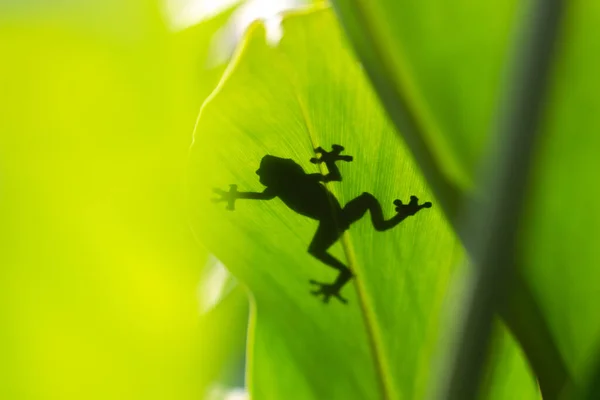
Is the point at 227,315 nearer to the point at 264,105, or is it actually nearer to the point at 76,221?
the point at 76,221

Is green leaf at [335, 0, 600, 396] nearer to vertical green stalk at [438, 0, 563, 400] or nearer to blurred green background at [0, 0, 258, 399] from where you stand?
vertical green stalk at [438, 0, 563, 400]

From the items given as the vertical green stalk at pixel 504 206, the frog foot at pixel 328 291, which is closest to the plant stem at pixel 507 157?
the vertical green stalk at pixel 504 206

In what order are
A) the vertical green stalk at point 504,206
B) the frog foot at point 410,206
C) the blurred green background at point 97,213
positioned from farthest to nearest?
the blurred green background at point 97,213, the frog foot at point 410,206, the vertical green stalk at point 504,206

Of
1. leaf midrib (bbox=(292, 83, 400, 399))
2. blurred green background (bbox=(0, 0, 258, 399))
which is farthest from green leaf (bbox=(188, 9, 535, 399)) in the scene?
blurred green background (bbox=(0, 0, 258, 399))

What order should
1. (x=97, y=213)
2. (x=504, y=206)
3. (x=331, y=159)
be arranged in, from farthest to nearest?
(x=97, y=213) → (x=331, y=159) → (x=504, y=206)

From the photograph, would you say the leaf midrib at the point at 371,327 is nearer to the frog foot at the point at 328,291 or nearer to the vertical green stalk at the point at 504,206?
the frog foot at the point at 328,291

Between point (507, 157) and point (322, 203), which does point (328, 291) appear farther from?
point (507, 157)

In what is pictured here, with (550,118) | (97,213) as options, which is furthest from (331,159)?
(97,213)

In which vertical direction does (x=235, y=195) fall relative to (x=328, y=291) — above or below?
above
